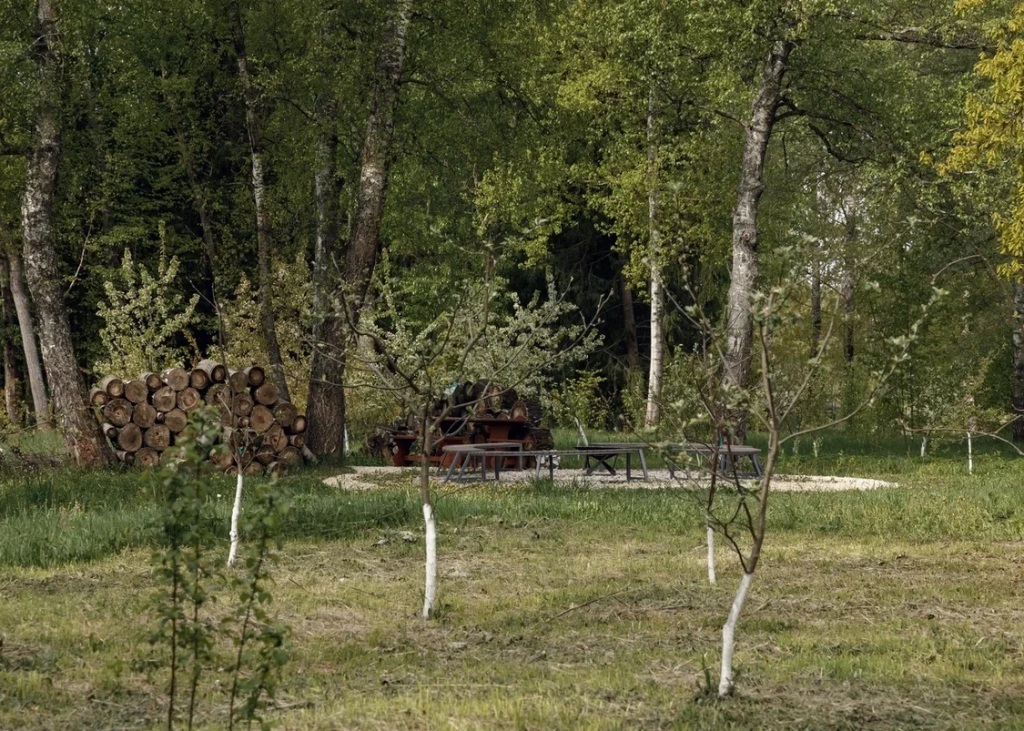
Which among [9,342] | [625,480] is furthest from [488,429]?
[9,342]

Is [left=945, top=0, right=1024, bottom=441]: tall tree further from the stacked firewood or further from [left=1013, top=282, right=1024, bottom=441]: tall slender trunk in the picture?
[left=1013, top=282, right=1024, bottom=441]: tall slender trunk

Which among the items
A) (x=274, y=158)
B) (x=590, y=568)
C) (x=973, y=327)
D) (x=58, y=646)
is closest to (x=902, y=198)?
Answer: (x=973, y=327)

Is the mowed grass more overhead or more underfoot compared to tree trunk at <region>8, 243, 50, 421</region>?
more underfoot

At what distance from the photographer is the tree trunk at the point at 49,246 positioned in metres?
18.6

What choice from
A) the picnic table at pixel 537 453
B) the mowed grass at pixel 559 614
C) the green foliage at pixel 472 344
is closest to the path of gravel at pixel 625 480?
the picnic table at pixel 537 453

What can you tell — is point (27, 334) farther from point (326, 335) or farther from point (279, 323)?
point (326, 335)

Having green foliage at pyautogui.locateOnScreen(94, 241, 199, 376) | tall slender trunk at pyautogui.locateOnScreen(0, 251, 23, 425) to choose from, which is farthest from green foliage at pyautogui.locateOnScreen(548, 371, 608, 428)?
Answer: tall slender trunk at pyautogui.locateOnScreen(0, 251, 23, 425)

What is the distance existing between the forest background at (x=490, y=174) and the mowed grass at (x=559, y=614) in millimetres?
1714

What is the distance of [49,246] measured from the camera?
740 inches

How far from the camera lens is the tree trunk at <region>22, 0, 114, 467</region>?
18562 millimetres

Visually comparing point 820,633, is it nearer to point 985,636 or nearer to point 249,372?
point 985,636

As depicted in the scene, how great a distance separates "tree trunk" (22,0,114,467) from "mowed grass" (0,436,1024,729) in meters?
3.37

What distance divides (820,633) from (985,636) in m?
0.96

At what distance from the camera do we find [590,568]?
11.4 m
